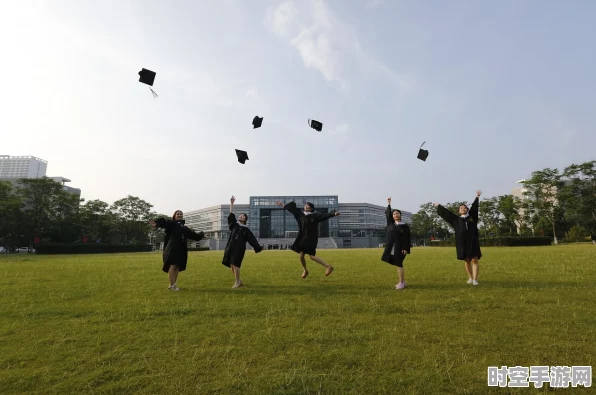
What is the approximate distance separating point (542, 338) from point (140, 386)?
405cm

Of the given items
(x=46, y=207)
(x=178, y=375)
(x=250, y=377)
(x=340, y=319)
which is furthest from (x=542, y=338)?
(x=46, y=207)

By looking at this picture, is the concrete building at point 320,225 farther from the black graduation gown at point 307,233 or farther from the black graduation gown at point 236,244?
the black graduation gown at point 236,244

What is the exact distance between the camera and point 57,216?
150 ft

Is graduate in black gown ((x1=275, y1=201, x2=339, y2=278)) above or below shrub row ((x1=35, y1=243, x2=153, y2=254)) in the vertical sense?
above

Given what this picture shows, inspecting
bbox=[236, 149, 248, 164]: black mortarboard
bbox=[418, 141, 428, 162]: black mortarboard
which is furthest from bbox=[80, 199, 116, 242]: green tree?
bbox=[418, 141, 428, 162]: black mortarboard

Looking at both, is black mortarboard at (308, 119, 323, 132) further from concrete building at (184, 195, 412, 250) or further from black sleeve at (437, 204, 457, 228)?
concrete building at (184, 195, 412, 250)

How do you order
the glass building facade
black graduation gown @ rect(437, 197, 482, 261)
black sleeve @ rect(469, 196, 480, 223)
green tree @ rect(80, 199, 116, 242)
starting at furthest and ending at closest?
the glass building facade
green tree @ rect(80, 199, 116, 242)
black sleeve @ rect(469, 196, 480, 223)
black graduation gown @ rect(437, 197, 482, 261)

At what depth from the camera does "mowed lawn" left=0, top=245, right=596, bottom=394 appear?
2.89 metres

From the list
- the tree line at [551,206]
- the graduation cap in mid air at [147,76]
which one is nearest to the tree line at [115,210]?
the tree line at [551,206]

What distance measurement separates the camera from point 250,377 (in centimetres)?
296

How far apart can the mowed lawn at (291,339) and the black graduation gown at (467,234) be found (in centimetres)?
121

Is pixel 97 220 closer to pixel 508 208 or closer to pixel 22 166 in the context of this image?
pixel 508 208

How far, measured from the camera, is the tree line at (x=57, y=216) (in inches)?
1592

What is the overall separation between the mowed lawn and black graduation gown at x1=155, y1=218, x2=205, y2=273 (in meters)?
1.10
